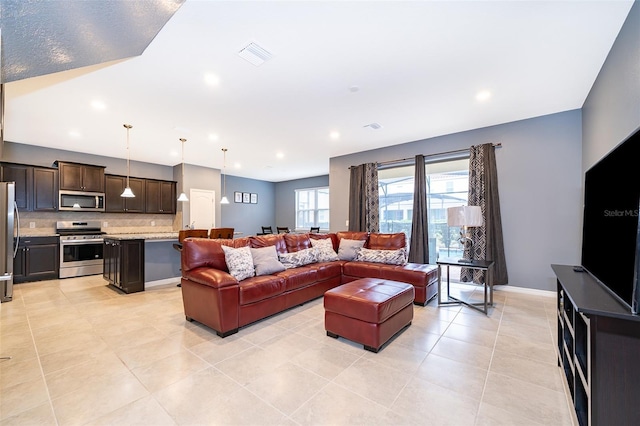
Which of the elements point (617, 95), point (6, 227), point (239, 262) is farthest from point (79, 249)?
point (617, 95)

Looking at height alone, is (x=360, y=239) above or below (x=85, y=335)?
above

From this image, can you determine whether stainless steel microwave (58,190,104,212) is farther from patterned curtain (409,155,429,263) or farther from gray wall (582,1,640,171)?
gray wall (582,1,640,171)

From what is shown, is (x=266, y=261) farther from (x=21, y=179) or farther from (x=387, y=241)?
(x=21, y=179)

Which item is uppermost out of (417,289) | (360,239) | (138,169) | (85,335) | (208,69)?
(208,69)

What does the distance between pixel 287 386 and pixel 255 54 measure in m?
2.92

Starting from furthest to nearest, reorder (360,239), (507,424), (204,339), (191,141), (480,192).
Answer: (191,141)
(360,239)
(480,192)
(204,339)
(507,424)

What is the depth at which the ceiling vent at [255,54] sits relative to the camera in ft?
8.16

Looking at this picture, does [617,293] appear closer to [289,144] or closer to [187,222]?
[289,144]

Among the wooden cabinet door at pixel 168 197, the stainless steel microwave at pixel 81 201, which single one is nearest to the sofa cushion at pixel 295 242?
the wooden cabinet door at pixel 168 197

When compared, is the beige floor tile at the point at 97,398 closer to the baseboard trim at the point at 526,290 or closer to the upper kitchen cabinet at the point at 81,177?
the baseboard trim at the point at 526,290

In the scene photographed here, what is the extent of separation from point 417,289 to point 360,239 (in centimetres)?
151

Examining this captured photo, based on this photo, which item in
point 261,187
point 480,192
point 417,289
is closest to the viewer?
point 417,289

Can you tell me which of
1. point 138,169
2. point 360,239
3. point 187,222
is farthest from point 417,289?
point 138,169

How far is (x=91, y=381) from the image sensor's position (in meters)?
2.01
